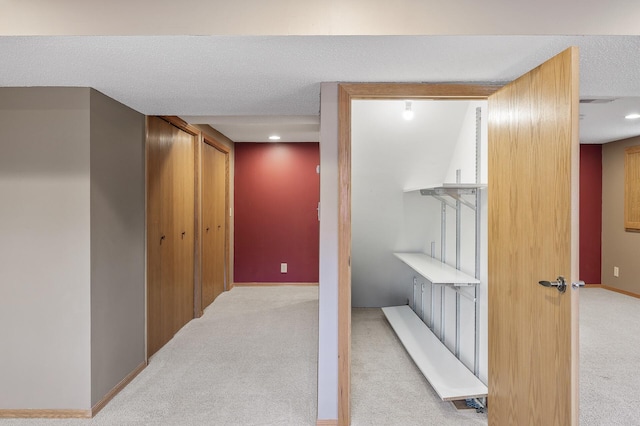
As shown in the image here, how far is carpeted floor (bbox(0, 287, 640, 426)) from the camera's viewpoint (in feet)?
7.41

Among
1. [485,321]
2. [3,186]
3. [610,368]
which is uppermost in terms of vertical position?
[3,186]

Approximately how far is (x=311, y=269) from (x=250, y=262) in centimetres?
89

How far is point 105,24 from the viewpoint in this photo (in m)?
1.53

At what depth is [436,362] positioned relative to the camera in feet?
9.07

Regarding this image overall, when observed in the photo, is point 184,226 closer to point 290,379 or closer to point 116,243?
point 116,243

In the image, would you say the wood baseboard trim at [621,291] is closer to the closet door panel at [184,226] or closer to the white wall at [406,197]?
the white wall at [406,197]

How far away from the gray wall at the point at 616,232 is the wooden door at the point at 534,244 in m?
4.36

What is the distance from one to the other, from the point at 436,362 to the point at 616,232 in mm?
4228

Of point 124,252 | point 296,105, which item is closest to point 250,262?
point 124,252

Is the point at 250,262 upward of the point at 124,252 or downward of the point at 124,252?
downward

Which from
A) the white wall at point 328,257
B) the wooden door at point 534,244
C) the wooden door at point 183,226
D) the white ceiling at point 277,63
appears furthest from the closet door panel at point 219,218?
the wooden door at point 534,244

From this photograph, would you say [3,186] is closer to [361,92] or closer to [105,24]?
[105,24]

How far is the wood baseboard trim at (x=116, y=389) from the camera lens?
231 cm

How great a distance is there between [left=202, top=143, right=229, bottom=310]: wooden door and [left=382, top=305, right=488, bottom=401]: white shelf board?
2.13 metres
